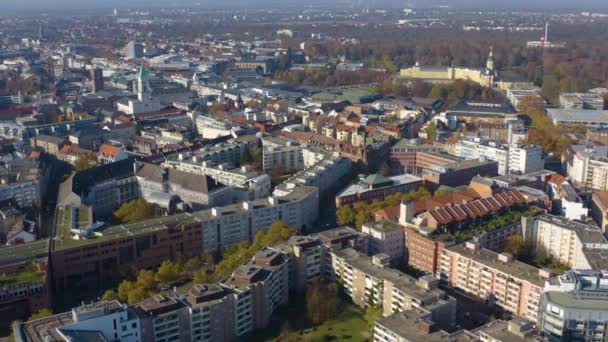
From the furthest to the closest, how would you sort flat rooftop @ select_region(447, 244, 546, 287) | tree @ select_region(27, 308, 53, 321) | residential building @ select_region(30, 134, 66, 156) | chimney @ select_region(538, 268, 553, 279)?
residential building @ select_region(30, 134, 66, 156) → flat rooftop @ select_region(447, 244, 546, 287) → chimney @ select_region(538, 268, 553, 279) → tree @ select_region(27, 308, 53, 321)

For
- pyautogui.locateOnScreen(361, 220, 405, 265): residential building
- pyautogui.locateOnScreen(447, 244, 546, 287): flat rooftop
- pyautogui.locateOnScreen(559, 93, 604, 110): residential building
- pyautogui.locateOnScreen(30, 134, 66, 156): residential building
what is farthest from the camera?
pyautogui.locateOnScreen(559, 93, 604, 110): residential building

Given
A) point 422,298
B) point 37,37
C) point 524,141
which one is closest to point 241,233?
point 422,298

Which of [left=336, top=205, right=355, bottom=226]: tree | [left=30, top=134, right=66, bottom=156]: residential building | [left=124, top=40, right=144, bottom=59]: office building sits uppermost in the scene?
[left=124, top=40, right=144, bottom=59]: office building

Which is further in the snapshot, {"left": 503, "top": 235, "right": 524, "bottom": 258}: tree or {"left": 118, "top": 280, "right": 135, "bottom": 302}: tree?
{"left": 503, "top": 235, "right": 524, "bottom": 258}: tree

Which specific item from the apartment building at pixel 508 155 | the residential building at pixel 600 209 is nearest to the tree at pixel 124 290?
the residential building at pixel 600 209

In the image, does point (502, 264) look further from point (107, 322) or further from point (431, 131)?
point (431, 131)

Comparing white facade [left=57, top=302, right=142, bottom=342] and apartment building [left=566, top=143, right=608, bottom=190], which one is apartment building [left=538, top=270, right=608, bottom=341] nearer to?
white facade [left=57, top=302, right=142, bottom=342]

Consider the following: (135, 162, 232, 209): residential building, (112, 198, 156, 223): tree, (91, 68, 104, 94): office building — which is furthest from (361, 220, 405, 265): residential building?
(91, 68, 104, 94): office building
